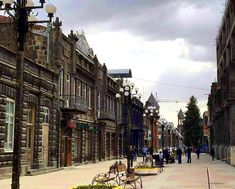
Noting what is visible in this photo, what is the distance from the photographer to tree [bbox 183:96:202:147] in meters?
106

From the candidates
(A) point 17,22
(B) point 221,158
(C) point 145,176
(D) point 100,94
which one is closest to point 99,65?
(D) point 100,94

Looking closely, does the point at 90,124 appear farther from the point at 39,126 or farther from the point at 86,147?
the point at 39,126

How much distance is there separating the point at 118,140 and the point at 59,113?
78.6 ft

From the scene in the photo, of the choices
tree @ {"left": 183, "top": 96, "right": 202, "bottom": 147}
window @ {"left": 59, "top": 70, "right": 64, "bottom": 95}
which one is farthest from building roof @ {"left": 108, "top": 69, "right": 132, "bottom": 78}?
window @ {"left": 59, "top": 70, "right": 64, "bottom": 95}

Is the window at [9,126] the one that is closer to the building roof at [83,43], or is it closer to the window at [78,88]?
the window at [78,88]

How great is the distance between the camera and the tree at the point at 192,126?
347 ft

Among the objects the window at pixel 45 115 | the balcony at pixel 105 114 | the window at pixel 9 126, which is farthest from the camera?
the balcony at pixel 105 114

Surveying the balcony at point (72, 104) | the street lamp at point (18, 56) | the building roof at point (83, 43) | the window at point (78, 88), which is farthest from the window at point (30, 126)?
the building roof at point (83, 43)

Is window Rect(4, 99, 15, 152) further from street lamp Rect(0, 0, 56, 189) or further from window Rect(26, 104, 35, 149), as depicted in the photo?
street lamp Rect(0, 0, 56, 189)

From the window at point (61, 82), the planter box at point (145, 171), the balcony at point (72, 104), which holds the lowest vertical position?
the planter box at point (145, 171)

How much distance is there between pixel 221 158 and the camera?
50.4 metres

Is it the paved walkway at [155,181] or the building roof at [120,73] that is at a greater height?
the building roof at [120,73]

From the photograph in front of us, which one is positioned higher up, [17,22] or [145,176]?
[17,22]

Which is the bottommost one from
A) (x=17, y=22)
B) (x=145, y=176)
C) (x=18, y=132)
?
(x=145, y=176)
